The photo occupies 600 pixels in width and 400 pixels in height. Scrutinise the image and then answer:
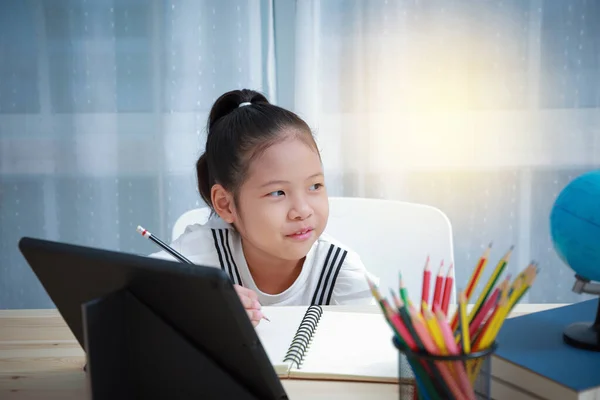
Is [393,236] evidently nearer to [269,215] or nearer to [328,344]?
[269,215]

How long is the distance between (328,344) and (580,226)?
337mm

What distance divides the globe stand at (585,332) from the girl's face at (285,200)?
0.61 m

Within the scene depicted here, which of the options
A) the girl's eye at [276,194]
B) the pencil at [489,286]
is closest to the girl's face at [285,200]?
the girl's eye at [276,194]

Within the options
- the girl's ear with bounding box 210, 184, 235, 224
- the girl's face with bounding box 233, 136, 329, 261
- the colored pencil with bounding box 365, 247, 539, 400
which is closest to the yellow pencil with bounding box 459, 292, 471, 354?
the colored pencil with bounding box 365, 247, 539, 400

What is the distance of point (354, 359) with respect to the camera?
796 mm

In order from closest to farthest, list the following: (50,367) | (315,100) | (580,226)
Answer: (580,226)
(50,367)
(315,100)

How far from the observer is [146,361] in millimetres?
598

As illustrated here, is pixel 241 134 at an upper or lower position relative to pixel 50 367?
upper

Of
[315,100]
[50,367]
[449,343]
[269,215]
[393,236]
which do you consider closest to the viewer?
[449,343]

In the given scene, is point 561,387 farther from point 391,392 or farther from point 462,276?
point 462,276

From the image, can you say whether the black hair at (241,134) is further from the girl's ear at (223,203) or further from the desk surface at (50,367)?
the desk surface at (50,367)

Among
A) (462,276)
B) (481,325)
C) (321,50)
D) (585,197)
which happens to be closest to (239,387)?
(481,325)

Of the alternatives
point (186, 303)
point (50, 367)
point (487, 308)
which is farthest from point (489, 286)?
point (50, 367)

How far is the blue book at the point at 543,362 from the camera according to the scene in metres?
0.58
